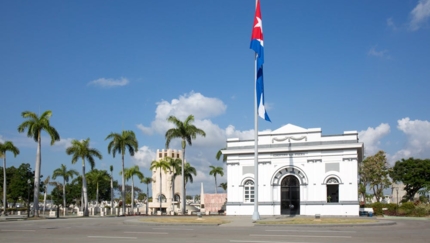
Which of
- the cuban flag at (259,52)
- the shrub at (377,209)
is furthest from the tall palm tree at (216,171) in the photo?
the cuban flag at (259,52)

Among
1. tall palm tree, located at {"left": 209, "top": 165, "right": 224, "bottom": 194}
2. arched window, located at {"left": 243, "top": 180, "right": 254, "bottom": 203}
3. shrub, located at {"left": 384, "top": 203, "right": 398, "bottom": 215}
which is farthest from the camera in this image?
tall palm tree, located at {"left": 209, "top": 165, "right": 224, "bottom": 194}

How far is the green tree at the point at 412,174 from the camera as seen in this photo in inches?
Result: 2936

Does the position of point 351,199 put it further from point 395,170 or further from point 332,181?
point 395,170

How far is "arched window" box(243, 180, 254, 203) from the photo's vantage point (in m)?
44.8

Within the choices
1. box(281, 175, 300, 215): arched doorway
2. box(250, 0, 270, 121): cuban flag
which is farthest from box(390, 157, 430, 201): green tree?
box(250, 0, 270, 121): cuban flag

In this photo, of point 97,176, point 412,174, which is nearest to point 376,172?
point 412,174

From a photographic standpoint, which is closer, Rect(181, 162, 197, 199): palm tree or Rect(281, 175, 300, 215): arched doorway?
Rect(281, 175, 300, 215): arched doorway

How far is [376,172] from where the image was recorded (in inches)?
2906

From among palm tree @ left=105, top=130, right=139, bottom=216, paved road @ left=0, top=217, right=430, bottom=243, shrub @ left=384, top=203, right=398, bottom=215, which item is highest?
palm tree @ left=105, top=130, right=139, bottom=216

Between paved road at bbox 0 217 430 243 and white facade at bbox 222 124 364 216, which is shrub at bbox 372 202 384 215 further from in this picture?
paved road at bbox 0 217 430 243

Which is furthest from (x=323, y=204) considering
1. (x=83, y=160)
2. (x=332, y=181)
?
(x=83, y=160)

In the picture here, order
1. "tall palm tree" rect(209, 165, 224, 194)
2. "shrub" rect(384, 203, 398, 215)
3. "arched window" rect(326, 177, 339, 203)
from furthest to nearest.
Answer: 1. "tall palm tree" rect(209, 165, 224, 194)
2. "shrub" rect(384, 203, 398, 215)
3. "arched window" rect(326, 177, 339, 203)

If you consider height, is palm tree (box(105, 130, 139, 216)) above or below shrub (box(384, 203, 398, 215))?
above

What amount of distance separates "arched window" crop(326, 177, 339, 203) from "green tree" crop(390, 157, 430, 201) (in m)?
38.4
